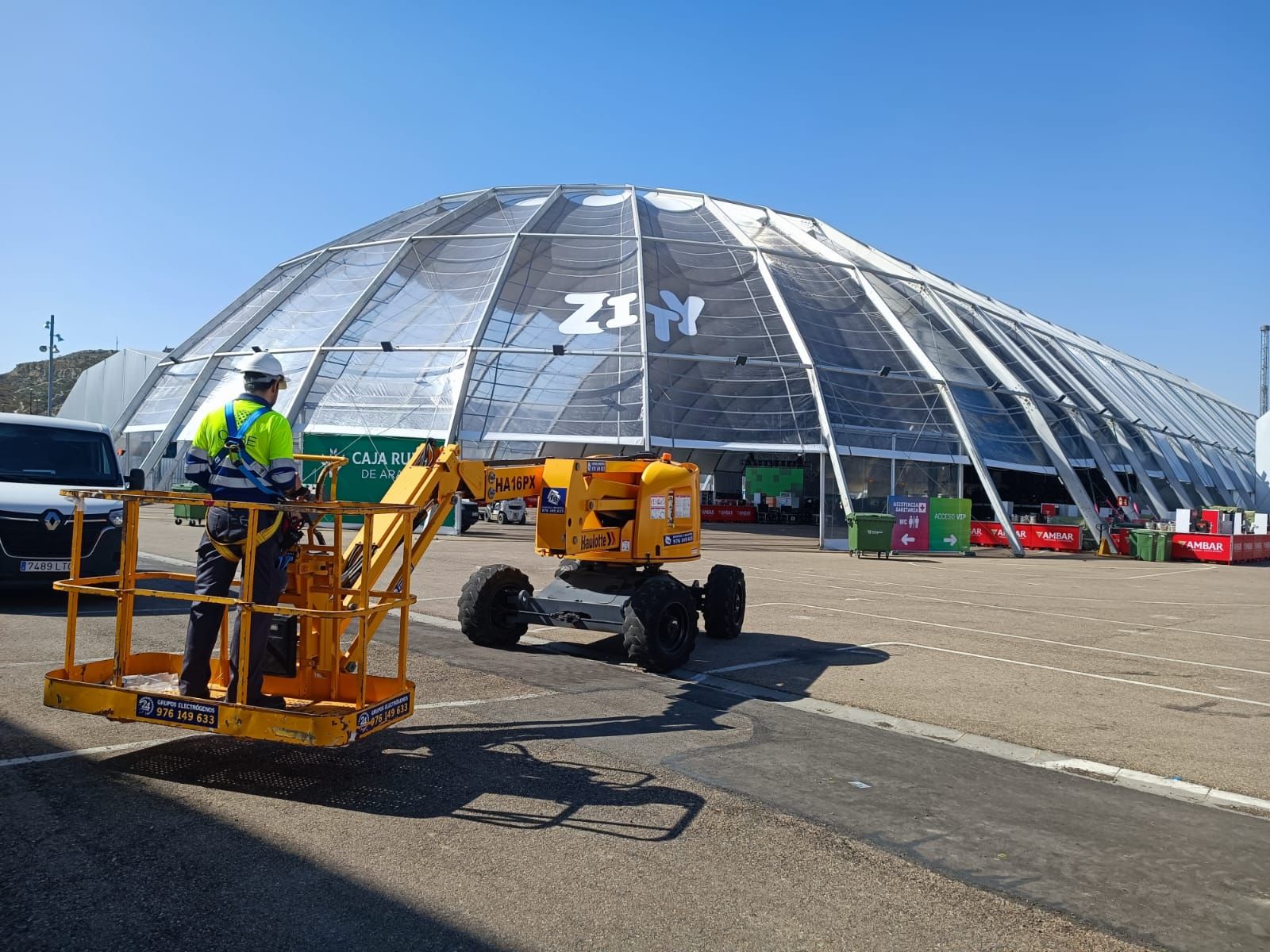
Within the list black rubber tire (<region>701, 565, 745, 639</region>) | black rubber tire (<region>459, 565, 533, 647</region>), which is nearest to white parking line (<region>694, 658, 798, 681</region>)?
black rubber tire (<region>701, 565, 745, 639</region>)

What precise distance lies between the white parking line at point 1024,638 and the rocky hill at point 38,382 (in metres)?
86.7

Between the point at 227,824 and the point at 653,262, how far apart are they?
101 ft

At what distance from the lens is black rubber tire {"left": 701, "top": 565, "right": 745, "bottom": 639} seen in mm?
11039

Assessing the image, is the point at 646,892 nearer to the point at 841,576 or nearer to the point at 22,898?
the point at 22,898

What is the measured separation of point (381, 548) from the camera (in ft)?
21.7

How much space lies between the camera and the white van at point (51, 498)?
1083 cm

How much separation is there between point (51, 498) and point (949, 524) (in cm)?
2459

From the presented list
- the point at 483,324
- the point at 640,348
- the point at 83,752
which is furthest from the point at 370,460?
the point at 83,752

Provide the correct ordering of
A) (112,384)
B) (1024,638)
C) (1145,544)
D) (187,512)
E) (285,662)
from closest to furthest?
(285,662), (1024,638), (187,512), (1145,544), (112,384)

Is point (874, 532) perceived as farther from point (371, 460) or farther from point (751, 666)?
point (751, 666)

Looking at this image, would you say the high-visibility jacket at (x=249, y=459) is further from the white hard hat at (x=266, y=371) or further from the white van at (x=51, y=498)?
the white van at (x=51, y=498)

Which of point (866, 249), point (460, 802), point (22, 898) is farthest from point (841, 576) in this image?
point (866, 249)

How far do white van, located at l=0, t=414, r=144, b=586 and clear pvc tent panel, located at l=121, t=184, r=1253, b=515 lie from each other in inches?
653

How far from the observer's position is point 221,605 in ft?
17.4
